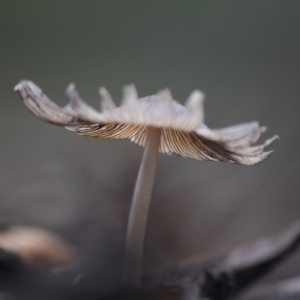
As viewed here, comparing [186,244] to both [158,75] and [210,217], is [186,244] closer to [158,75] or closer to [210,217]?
[210,217]

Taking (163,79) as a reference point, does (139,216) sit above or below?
below

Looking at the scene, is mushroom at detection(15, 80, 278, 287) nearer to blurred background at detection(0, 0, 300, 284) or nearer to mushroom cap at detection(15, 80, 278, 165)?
mushroom cap at detection(15, 80, 278, 165)

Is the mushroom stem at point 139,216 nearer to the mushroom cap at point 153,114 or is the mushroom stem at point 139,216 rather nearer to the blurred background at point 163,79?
the mushroom cap at point 153,114

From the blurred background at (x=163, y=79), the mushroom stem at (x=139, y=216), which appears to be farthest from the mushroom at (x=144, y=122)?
the blurred background at (x=163, y=79)

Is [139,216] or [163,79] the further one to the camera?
[163,79]

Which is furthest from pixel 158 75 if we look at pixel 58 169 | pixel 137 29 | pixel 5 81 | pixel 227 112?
pixel 58 169

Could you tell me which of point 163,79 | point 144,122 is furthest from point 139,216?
point 163,79

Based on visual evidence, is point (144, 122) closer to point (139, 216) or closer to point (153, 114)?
point (153, 114)
